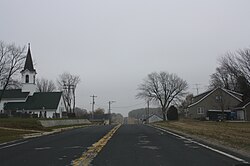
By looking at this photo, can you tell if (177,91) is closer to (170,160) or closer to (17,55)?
(17,55)

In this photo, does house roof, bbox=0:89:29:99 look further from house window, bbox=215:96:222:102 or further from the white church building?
house window, bbox=215:96:222:102

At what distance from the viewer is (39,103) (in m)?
87.6

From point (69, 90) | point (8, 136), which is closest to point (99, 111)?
point (69, 90)

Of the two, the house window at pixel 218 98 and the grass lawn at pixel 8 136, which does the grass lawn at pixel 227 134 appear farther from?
the house window at pixel 218 98

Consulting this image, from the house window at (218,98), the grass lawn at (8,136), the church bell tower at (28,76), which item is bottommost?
the grass lawn at (8,136)

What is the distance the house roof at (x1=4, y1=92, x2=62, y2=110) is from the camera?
87000 mm

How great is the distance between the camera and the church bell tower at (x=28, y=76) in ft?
276

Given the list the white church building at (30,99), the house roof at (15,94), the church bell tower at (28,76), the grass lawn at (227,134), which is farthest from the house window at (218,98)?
the house roof at (15,94)

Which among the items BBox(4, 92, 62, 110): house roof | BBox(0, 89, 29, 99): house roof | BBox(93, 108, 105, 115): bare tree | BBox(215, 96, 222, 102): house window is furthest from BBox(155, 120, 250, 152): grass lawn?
BBox(93, 108, 105, 115): bare tree

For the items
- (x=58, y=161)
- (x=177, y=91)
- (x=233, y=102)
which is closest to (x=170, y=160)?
(x=58, y=161)

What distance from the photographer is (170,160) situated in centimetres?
1150

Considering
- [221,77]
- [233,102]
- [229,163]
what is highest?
→ [221,77]

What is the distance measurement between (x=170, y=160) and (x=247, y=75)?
144ft

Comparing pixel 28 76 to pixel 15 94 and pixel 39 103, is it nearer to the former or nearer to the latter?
pixel 39 103
